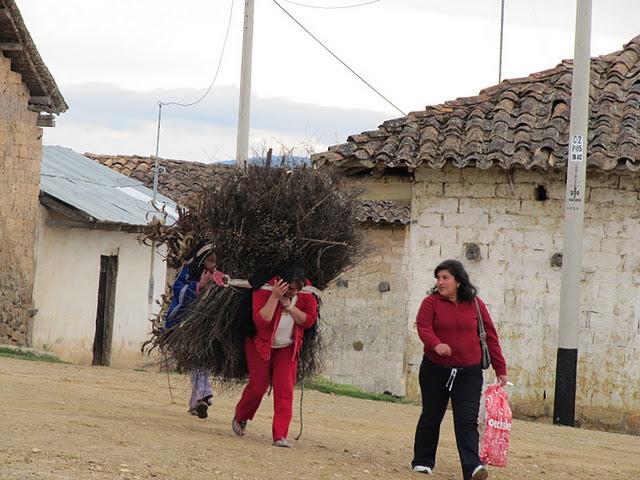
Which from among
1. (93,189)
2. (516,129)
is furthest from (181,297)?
(93,189)

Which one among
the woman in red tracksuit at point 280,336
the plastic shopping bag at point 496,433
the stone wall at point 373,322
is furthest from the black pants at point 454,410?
the stone wall at point 373,322

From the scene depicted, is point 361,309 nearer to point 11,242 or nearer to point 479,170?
point 11,242

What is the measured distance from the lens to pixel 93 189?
81.7 ft

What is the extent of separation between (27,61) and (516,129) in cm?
899

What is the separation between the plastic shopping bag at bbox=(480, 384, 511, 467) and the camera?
28.6 ft

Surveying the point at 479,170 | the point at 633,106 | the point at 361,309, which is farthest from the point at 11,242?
the point at 633,106

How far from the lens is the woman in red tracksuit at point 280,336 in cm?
867

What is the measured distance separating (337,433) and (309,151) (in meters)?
2.76

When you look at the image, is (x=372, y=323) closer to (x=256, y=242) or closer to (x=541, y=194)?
(x=541, y=194)

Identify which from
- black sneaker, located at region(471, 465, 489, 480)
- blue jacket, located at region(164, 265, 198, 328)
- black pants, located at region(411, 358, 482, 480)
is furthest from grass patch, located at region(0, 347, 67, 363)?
black sneaker, located at region(471, 465, 489, 480)

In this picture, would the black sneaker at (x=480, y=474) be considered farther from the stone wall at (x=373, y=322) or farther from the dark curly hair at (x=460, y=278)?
the stone wall at (x=373, y=322)

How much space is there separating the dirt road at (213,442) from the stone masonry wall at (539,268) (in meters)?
1.22

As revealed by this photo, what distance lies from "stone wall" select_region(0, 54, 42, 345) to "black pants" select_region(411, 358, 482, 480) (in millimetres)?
12745

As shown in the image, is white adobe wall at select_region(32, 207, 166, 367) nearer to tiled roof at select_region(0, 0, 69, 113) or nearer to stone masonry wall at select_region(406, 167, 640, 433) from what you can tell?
tiled roof at select_region(0, 0, 69, 113)
